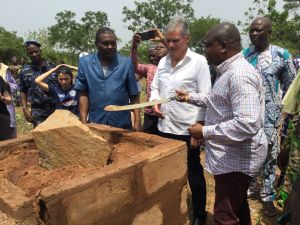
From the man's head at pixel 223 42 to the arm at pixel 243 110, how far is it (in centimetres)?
21

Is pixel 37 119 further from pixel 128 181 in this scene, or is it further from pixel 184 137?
pixel 128 181

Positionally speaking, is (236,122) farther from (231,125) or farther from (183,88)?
(183,88)

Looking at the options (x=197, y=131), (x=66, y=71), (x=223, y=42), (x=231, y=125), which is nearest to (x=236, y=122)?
(x=231, y=125)

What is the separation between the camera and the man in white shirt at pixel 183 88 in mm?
3156

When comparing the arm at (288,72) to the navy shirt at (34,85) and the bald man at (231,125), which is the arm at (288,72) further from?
the navy shirt at (34,85)

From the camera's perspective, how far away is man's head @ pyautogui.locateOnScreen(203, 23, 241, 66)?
7.80 feet

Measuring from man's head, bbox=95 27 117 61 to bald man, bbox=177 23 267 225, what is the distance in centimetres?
113

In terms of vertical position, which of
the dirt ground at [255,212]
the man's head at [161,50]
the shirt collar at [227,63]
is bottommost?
the dirt ground at [255,212]

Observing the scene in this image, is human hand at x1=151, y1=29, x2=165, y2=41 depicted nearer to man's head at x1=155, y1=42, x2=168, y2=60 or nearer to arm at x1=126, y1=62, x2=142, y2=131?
man's head at x1=155, y1=42, x2=168, y2=60

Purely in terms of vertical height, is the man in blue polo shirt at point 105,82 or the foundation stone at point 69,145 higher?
the man in blue polo shirt at point 105,82

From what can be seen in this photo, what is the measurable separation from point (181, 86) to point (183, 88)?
25 mm

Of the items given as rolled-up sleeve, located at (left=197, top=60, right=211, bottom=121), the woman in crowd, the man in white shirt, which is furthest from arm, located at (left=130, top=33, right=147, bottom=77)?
rolled-up sleeve, located at (left=197, top=60, right=211, bottom=121)

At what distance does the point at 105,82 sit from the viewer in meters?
3.34

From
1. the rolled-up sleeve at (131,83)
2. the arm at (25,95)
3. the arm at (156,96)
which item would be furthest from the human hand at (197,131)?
the arm at (25,95)
